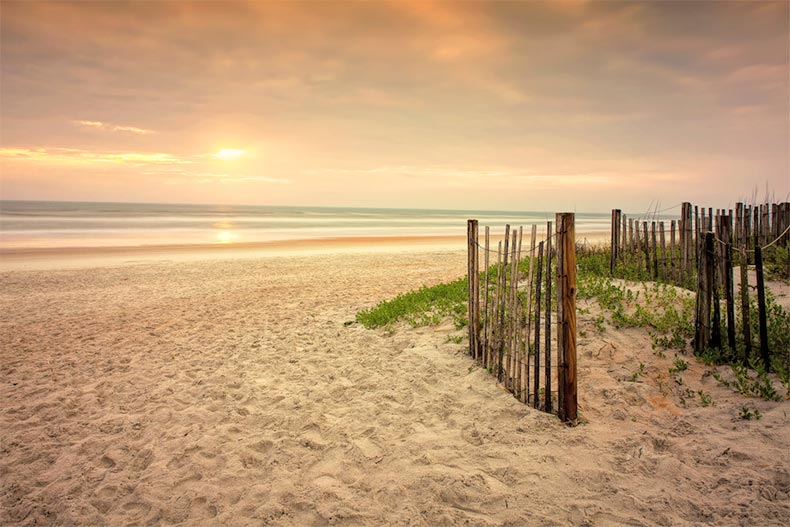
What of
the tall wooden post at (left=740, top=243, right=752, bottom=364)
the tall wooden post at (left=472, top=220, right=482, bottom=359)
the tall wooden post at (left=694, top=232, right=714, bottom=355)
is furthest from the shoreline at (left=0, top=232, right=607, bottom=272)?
the tall wooden post at (left=740, top=243, right=752, bottom=364)

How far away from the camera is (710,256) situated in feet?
17.5

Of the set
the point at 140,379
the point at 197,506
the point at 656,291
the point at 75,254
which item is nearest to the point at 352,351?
the point at 140,379

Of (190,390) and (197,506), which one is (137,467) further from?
(190,390)

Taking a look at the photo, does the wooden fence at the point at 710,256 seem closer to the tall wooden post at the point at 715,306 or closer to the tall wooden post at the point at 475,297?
the tall wooden post at the point at 715,306

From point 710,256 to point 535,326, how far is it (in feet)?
7.99

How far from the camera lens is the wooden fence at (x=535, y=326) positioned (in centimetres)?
435

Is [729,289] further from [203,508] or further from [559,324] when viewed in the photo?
[203,508]

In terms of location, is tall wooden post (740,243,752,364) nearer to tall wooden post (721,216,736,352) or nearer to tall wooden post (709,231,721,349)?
tall wooden post (721,216,736,352)

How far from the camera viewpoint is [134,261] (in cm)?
1712

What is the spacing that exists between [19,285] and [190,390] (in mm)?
9984

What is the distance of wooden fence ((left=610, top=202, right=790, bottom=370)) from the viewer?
509 centimetres

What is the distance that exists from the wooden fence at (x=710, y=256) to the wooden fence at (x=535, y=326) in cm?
183

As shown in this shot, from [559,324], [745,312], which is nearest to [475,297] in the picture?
[559,324]

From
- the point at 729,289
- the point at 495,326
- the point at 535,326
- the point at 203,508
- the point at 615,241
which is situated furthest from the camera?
the point at 615,241
